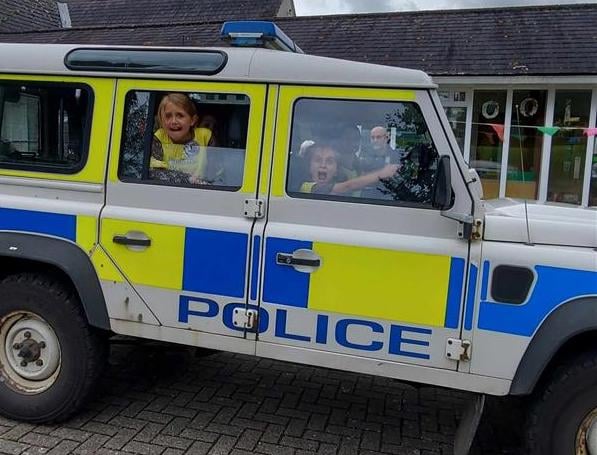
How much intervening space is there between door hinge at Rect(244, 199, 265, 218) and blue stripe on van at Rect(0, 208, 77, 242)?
1041 mm

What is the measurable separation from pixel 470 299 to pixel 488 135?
965cm

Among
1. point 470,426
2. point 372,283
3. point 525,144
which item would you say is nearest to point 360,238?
point 372,283

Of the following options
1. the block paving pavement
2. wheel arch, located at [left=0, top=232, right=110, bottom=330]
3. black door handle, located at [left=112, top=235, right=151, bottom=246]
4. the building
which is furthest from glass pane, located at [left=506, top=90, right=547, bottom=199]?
wheel arch, located at [left=0, top=232, right=110, bottom=330]

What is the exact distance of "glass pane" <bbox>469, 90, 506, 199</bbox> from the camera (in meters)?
11.5

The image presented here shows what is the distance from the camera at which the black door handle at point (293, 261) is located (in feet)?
9.92

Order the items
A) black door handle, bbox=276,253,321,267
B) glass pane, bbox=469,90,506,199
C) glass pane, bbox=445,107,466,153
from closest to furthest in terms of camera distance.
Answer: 1. black door handle, bbox=276,253,321,267
2. glass pane, bbox=469,90,506,199
3. glass pane, bbox=445,107,466,153

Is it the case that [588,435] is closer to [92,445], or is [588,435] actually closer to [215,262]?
[215,262]

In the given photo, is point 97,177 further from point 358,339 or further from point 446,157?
point 446,157

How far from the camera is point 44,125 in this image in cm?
349

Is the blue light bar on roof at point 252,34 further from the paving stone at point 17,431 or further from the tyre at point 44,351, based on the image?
the paving stone at point 17,431

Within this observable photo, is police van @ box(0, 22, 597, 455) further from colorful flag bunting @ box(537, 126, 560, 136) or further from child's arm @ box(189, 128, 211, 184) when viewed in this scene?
colorful flag bunting @ box(537, 126, 560, 136)

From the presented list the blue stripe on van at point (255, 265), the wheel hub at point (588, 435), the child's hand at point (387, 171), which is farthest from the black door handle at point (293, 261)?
the wheel hub at point (588, 435)

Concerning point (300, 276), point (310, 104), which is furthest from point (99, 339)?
point (310, 104)

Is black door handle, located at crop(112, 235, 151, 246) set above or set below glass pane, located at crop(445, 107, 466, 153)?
below
